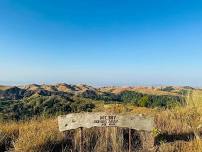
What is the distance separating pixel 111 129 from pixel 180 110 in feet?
11.2

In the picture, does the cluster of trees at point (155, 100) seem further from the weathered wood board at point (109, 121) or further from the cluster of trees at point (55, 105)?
the weathered wood board at point (109, 121)

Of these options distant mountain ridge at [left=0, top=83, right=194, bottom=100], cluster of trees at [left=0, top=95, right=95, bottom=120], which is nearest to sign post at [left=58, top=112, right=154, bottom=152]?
cluster of trees at [left=0, top=95, right=95, bottom=120]

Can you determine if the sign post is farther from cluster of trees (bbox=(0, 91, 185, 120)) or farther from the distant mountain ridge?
the distant mountain ridge

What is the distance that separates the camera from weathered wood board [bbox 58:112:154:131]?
7.41 meters

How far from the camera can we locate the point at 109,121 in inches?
292

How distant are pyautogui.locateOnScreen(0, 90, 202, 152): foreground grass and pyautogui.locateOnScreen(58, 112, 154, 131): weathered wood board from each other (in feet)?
1.36

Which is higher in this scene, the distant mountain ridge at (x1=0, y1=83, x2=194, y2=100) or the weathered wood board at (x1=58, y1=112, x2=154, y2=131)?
the weathered wood board at (x1=58, y1=112, x2=154, y2=131)

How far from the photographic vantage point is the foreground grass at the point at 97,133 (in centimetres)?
699

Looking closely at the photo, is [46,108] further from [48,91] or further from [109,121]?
[48,91]

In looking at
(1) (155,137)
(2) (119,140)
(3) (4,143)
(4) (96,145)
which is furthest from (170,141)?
(3) (4,143)

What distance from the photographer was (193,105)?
10.4 metres

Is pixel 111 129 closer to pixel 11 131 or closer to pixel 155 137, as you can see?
pixel 155 137

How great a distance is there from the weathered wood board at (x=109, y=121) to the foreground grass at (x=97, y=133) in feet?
1.36

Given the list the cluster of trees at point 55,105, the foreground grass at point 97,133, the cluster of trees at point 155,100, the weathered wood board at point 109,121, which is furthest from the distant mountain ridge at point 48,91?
the weathered wood board at point 109,121
